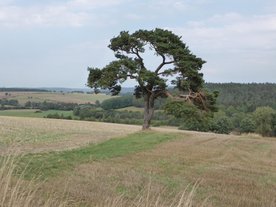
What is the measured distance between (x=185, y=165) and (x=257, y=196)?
6.89m

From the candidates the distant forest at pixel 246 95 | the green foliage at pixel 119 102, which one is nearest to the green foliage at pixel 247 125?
the distant forest at pixel 246 95

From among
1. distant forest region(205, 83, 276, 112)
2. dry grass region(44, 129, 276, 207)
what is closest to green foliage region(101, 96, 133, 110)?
distant forest region(205, 83, 276, 112)

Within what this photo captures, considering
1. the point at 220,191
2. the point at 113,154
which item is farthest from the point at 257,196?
the point at 113,154

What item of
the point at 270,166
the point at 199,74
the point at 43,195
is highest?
the point at 199,74

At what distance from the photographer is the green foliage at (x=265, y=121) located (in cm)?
9338

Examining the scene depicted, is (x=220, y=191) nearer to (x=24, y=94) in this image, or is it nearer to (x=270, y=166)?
(x=270, y=166)

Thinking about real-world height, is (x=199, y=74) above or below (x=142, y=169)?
above

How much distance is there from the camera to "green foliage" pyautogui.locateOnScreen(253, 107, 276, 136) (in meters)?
93.4

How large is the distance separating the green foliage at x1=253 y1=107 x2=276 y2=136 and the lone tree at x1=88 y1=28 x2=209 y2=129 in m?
55.8

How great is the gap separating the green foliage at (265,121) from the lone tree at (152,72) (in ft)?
183

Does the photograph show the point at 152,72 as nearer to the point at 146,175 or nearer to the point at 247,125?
the point at 146,175

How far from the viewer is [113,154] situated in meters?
22.1

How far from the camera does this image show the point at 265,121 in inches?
3720

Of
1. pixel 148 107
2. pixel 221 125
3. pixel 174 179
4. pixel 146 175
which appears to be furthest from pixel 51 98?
pixel 174 179
